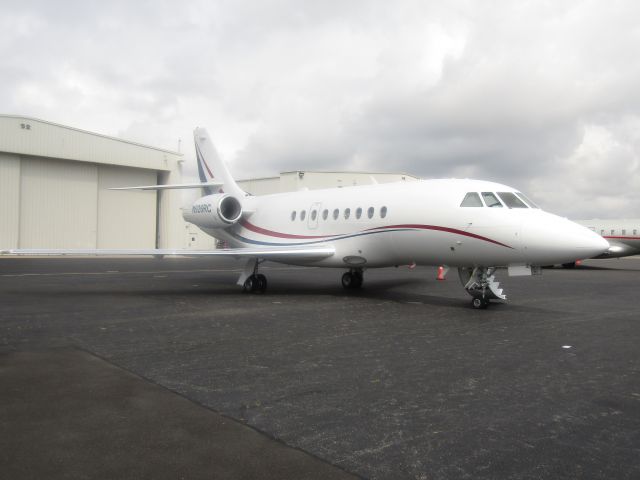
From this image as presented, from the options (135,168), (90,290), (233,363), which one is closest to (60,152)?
(135,168)

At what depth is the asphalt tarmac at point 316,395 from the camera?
343 cm

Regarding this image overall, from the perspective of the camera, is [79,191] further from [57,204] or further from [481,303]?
[481,303]

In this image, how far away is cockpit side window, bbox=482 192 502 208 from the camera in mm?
10914

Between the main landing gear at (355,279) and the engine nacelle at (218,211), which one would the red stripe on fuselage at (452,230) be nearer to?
the main landing gear at (355,279)

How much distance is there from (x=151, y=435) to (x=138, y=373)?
1.87m

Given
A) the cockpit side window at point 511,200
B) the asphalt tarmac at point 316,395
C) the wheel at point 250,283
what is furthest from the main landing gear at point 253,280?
the cockpit side window at point 511,200

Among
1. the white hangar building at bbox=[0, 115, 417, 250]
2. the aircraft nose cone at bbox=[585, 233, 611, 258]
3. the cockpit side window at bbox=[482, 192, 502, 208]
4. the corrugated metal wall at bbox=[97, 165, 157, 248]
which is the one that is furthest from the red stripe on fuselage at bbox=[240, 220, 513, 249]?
the corrugated metal wall at bbox=[97, 165, 157, 248]

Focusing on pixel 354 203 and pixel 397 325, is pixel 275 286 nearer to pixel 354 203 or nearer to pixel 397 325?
pixel 354 203

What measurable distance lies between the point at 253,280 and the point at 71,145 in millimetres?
29683

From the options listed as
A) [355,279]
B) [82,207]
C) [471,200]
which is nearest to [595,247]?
[471,200]

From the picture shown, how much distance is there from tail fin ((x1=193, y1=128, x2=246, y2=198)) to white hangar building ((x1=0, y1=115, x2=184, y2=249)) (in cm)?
2203

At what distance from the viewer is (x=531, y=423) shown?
4.20 metres

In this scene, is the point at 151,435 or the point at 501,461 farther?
the point at 151,435

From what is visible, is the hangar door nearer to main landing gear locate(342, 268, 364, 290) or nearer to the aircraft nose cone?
main landing gear locate(342, 268, 364, 290)
